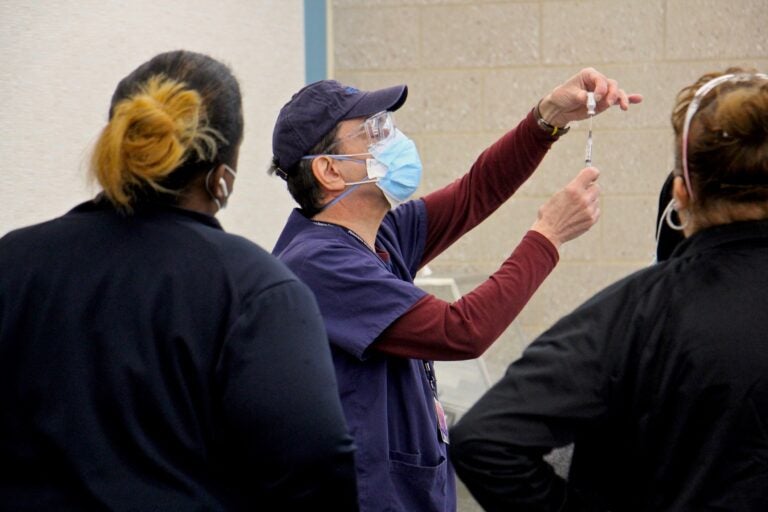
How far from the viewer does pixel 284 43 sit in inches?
149

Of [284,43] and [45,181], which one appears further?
[284,43]

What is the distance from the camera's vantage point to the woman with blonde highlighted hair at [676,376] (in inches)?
47.4

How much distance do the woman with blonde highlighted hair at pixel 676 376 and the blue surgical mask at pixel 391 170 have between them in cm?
71

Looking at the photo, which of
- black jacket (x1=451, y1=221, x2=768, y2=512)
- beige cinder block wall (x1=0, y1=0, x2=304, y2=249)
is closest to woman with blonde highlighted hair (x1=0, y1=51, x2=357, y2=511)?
black jacket (x1=451, y1=221, x2=768, y2=512)

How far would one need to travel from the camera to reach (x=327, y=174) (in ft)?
6.44

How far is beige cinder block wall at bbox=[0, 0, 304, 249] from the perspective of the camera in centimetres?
224

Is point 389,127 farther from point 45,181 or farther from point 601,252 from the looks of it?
point 601,252

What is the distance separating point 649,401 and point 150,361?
59 cm

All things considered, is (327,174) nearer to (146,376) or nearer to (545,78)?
(146,376)

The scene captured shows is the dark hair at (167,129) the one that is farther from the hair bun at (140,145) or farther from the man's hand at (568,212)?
the man's hand at (568,212)

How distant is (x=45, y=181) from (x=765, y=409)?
1.70 meters

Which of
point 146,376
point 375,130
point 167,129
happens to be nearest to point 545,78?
point 375,130

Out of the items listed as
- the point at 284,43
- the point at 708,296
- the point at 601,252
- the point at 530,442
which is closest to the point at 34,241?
the point at 530,442

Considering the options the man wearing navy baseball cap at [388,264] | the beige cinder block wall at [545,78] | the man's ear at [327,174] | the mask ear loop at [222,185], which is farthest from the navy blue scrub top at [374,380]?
the beige cinder block wall at [545,78]
